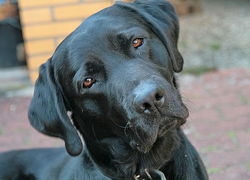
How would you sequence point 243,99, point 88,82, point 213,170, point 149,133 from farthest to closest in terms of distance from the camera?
point 243,99, point 213,170, point 88,82, point 149,133

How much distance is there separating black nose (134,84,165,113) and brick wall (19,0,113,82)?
3.59m

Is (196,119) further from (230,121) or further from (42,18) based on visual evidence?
(42,18)

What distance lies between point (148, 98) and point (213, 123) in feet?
8.99

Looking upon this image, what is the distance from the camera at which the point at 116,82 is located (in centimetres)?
275

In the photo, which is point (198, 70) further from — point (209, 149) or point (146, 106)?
point (146, 106)

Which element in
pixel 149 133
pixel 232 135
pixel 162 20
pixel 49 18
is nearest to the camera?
pixel 149 133

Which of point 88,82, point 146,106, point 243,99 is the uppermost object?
point 146,106

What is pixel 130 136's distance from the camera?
Result: 285 cm

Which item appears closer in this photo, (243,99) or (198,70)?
(243,99)

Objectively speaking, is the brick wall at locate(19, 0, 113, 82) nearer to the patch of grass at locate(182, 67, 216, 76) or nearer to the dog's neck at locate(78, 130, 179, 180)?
the patch of grass at locate(182, 67, 216, 76)

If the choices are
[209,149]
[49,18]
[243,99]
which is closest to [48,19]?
[49,18]

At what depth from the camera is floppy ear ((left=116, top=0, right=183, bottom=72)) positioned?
119 inches

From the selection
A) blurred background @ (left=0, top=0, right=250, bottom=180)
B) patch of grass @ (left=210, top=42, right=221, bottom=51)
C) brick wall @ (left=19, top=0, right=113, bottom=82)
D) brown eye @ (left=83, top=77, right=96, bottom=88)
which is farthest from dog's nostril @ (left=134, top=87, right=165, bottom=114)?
patch of grass @ (left=210, top=42, right=221, bottom=51)

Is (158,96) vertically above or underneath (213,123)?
above
